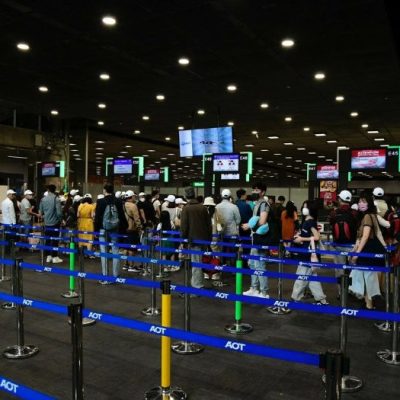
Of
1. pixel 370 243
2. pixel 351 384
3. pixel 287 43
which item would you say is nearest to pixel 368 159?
pixel 287 43

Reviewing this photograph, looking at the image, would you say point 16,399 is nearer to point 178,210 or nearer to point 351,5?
point 351,5

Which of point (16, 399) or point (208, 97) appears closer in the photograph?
point (16, 399)

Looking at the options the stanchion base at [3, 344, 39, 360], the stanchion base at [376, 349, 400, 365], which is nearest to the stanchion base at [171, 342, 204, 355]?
the stanchion base at [3, 344, 39, 360]

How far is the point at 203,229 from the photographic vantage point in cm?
793

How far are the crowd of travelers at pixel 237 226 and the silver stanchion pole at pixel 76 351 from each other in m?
3.41

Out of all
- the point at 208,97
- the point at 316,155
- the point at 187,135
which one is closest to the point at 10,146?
the point at 187,135

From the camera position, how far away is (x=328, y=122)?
1747cm

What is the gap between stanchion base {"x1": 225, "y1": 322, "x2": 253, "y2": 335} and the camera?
564cm

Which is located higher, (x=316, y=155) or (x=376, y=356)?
(x=316, y=155)

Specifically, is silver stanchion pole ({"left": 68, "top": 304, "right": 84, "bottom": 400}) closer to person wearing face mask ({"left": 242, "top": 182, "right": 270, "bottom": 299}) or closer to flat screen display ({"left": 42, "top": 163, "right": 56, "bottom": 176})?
person wearing face mask ({"left": 242, "top": 182, "right": 270, "bottom": 299})

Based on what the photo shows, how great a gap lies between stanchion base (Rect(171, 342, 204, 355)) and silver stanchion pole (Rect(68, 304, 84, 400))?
2.08 metres

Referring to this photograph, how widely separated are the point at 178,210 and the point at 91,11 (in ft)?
17.8

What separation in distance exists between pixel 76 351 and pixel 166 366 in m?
0.92

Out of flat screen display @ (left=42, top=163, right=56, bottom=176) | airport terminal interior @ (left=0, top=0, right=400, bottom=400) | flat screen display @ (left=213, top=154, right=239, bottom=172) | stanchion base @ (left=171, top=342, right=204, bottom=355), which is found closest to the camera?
airport terminal interior @ (left=0, top=0, right=400, bottom=400)
